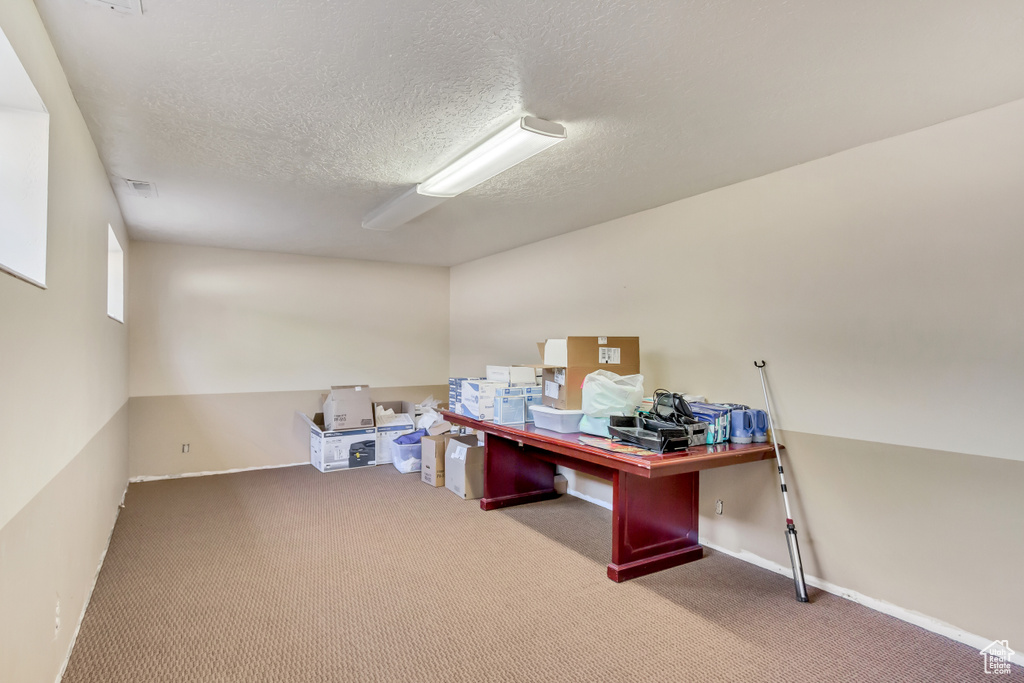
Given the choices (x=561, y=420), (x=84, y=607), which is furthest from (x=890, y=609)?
(x=84, y=607)

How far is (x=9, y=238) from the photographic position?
5.24 feet

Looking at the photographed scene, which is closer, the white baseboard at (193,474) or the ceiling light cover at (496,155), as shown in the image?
the ceiling light cover at (496,155)

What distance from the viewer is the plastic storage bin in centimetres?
549

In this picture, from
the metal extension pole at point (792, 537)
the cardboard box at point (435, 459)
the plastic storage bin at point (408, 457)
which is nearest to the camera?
the metal extension pole at point (792, 537)

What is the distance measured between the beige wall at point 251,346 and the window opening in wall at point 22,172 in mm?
4016

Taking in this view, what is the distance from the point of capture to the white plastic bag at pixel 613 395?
341 centimetres

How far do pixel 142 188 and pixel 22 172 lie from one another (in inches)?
82.2

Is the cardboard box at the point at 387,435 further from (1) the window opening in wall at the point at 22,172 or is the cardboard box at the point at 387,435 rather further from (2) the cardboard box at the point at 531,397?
(1) the window opening in wall at the point at 22,172

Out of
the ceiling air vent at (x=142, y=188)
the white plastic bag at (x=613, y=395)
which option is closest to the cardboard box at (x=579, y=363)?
the white plastic bag at (x=613, y=395)

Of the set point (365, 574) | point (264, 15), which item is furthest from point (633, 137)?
point (365, 574)

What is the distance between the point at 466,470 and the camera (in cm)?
455

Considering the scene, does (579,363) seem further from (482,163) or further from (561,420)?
(482,163)

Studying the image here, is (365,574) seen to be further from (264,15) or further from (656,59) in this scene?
(656,59)

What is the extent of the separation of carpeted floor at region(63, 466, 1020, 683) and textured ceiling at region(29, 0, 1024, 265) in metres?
2.42
